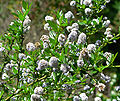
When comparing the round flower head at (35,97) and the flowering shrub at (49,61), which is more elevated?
the flowering shrub at (49,61)

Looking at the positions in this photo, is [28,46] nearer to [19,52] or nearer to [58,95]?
[19,52]

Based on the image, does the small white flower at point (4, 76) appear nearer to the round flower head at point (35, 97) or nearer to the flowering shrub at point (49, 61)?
the flowering shrub at point (49, 61)

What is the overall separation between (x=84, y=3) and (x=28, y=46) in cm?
32

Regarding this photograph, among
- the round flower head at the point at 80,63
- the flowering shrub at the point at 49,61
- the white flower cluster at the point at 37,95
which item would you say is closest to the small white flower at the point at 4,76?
the flowering shrub at the point at 49,61

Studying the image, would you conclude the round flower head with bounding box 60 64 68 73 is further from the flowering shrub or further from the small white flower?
the small white flower

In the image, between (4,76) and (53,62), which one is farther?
(4,76)

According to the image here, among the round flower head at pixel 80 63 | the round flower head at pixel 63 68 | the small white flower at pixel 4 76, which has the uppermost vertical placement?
the small white flower at pixel 4 76

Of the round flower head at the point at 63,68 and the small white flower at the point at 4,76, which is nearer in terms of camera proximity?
the round flower head at the point at 63,68

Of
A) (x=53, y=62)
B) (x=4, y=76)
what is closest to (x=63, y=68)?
(x=53, y=62)

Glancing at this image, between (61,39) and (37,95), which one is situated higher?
(61,39)

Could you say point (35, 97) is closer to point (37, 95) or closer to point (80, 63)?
point (37, 95)

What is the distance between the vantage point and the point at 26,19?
0.68m

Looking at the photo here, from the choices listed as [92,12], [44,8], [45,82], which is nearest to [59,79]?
[45,82]

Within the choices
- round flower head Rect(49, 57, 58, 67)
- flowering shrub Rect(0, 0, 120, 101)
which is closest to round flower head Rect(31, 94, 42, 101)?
flowering shrub Rect(0, 0, 120, 101)
